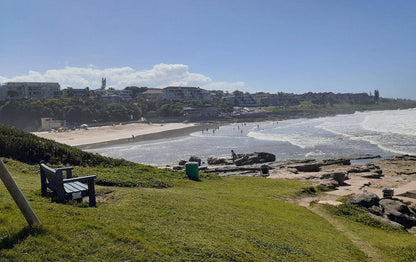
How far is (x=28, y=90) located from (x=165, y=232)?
131412mm

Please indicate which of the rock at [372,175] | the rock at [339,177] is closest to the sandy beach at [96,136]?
the rock at [372,175]

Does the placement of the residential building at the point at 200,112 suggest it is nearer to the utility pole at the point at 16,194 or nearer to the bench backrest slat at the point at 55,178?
the bench backrest slat at the point at 55,178

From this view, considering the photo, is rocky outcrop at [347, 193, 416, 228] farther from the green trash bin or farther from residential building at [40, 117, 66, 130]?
residential building at [40, 117, 66, 130]

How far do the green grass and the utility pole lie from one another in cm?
17

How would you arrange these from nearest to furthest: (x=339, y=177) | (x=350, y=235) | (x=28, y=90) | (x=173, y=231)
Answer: (x=173, y=231)
(x=350, y=235)
(x=339, y=177)
(x=28, y=90)

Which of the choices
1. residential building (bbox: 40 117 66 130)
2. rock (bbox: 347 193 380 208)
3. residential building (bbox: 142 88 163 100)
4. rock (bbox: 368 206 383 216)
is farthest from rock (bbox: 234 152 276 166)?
residential building (bbox: 142 88 163 100)

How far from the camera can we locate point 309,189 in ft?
56.0

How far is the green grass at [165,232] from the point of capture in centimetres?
524

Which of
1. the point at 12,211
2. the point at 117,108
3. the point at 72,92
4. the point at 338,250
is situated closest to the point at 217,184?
the point at 338,250

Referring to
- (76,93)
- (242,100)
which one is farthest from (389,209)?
(242,100)

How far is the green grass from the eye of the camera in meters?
5.24

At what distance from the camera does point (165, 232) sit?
6.62 metres

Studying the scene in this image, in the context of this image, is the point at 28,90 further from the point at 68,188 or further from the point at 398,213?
the point at 398,213

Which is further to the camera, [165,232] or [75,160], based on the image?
[75,160]
